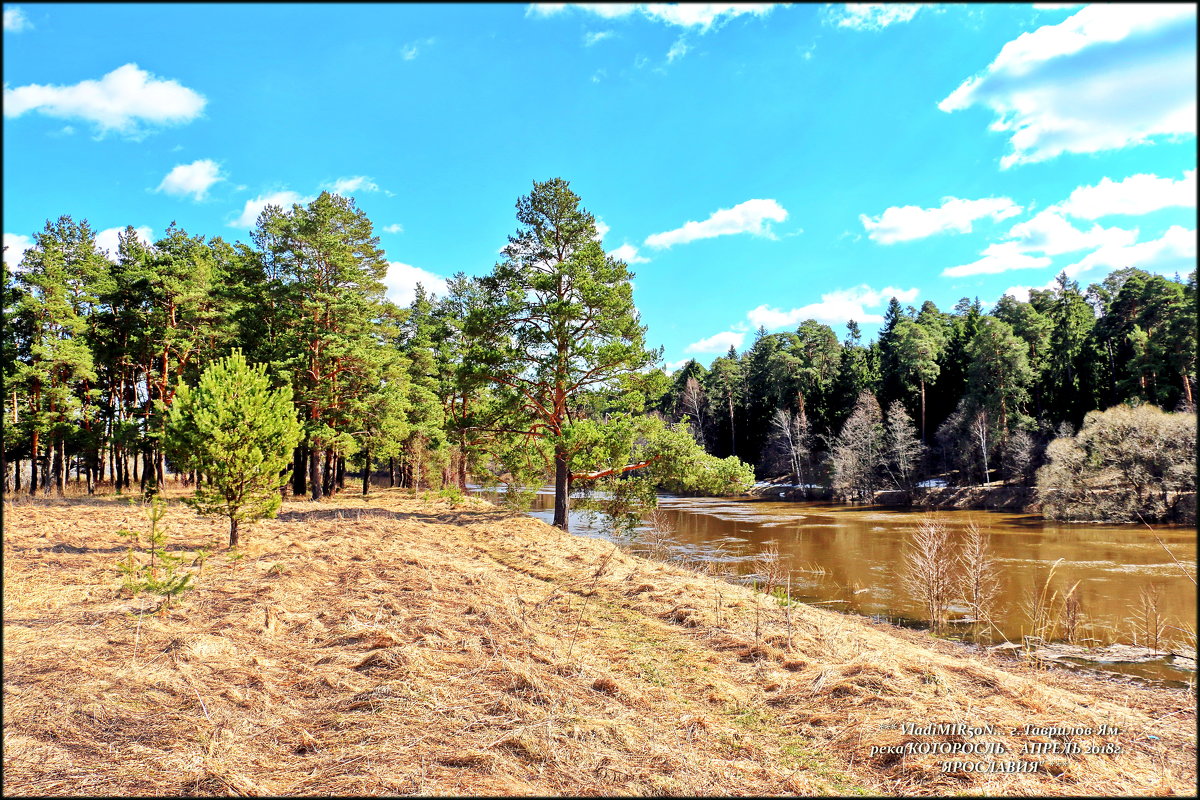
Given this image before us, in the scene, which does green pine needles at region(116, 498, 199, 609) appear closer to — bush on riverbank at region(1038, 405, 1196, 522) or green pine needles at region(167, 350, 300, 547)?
green pine needles at region(167, 350, 300, 547)

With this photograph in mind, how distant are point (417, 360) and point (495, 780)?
36400 mm

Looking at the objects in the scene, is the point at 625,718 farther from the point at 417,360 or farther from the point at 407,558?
the point at 417,360

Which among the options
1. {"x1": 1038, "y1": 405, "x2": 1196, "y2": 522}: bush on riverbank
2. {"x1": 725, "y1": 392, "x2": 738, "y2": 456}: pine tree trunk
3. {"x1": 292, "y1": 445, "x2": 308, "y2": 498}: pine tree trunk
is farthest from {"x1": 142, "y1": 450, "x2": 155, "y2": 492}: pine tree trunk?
{"x1": 725, "y1": 392, "x2": 738, "y2": 456}: pine tree trunk

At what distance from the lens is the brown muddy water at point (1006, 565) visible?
12.1m

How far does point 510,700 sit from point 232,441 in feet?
30.3

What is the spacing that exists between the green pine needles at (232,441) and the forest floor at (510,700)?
1.70 metres

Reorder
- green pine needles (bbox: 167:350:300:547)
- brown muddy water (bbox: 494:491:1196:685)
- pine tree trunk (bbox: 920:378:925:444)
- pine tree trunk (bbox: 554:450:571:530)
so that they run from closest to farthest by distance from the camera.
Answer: green pine needles (bbox: 167:350:300:547) < brown muddy water (bbox: 494:491:1196:685) < pine tree trunk (bbox: 554:450:571:530) < pine tree trunk (bbox: 920:378:925:444)

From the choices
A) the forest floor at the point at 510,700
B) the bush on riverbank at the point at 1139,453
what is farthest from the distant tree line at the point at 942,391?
the forest floor at the point at 510,700

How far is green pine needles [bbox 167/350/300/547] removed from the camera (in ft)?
38.4

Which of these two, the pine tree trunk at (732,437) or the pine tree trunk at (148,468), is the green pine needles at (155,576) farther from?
the pine tree trunk at (732,437)

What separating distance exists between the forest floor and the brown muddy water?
8.65 ft

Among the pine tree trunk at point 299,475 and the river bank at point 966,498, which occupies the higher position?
the pine tree trunk at point 299,475

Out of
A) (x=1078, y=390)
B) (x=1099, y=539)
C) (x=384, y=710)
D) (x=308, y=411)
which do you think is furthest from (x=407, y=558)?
(x=1078, y=390)

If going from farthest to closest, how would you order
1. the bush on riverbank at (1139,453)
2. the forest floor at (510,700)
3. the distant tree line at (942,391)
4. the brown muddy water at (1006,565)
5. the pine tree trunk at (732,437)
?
the pine tree trunk at (732,437), the distant tree line at (942,391), the brown muddy water at (1006,565), the bush on riverbank at (1139,453), the forest floor at (510,700)
